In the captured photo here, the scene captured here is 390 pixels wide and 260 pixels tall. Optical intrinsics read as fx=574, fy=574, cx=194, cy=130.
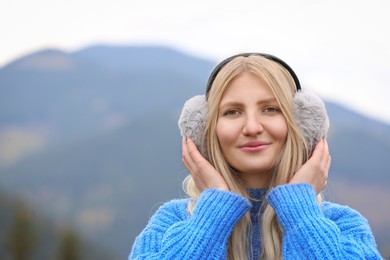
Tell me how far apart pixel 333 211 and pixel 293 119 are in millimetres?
608

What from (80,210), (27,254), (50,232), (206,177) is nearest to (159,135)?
(80,210)

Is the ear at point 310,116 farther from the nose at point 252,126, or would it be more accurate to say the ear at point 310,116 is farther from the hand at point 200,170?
the hand at point 200,170

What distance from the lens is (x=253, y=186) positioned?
3.46 metres

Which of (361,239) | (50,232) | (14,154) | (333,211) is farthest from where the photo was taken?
(14,154)

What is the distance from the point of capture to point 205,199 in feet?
10.9

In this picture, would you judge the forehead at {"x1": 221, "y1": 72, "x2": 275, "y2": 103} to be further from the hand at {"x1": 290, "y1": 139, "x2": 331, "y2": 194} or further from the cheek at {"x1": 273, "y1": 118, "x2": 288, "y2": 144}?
the hand at {"x1": 290, "y1": 139, "x2": 331, "y2": 194}

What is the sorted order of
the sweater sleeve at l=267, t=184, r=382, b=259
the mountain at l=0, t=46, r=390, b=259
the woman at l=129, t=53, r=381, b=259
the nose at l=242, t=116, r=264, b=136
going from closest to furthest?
the sweater sleeve at l=267, t=184, r=382, b=259
the woman at l=129, t=53, r=381, b=259
the nose at l=242, t=116, r=264, b=136
the mountain at l=0, t=46, r=390, b=259

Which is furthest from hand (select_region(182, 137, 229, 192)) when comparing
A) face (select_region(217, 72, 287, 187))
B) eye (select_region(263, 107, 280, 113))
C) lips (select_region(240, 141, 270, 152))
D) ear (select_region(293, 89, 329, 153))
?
ear (select_region(293, 89, 329, 153))

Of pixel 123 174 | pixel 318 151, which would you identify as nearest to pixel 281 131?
pixel 318 151

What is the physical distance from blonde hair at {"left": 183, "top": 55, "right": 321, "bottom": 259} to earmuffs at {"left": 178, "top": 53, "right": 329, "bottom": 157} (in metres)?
0.04

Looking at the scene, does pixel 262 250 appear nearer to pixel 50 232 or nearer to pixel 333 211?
pixel 333 211

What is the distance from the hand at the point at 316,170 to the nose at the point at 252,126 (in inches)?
13.3

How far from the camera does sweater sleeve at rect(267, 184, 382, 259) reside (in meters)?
3.04

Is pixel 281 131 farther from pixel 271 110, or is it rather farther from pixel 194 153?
pixel 194 153
